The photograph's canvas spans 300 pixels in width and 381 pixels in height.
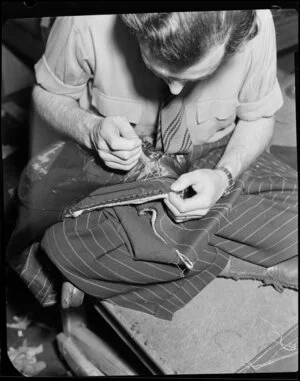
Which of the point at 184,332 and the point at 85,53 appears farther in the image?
the point at 184,332

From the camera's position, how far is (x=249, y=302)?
774mm

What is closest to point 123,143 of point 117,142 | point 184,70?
point 117,142

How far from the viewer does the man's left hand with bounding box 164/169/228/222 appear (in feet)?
2.23

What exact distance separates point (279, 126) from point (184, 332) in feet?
0.99

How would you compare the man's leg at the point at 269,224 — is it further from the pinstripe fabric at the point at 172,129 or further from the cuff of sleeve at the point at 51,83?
the cuff of sleeve at the point at 51,83

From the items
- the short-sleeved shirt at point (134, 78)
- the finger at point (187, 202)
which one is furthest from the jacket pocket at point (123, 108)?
the finger at point (187, 202)

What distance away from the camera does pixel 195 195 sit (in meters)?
0.69

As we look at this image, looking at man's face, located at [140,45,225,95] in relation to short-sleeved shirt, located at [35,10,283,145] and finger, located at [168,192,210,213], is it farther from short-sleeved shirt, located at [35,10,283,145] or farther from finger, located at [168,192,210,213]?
finger, located at [168,192,210,213]

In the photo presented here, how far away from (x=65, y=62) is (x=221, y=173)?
23 centimetres

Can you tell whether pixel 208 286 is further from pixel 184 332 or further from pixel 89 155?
pixel 89 155

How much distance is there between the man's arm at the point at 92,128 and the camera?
67 cm

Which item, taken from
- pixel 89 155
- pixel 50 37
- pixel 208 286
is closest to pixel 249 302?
pixel 208 286

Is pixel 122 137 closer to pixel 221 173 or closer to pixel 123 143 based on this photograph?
pixel 123 143

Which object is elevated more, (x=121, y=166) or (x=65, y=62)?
(x=65, y=62)
